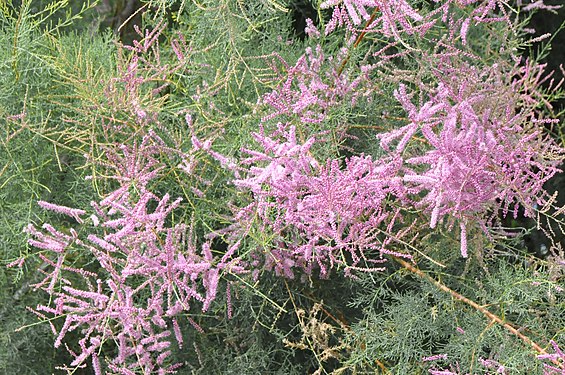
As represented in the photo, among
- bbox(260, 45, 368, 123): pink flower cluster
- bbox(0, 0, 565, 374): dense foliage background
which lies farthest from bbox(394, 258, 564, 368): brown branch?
bbox(260, 45, 368, 123): pink flower cluster

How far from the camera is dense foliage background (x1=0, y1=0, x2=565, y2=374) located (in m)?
1.08

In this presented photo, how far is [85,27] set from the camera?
70.3 inches

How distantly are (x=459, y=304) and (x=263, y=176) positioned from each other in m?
0.39

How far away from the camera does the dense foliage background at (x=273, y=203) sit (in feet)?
3.55

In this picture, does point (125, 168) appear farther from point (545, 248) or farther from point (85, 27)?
point (545, 248)

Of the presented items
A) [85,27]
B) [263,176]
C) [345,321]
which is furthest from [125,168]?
[85,27]

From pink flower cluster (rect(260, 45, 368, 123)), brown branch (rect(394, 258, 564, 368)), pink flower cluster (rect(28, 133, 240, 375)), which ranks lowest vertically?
brown branch (rect(394, 258, 564, 368))

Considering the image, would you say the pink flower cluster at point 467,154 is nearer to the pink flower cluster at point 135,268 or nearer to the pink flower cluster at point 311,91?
the pink flower cluster at point 311,91

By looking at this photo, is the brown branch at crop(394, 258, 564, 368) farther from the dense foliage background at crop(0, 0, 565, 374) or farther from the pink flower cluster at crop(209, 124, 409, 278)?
the pink flower cluster at crop(209, 124, 409, 278)

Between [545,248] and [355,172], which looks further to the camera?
[545,248]

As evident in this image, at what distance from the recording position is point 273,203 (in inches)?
43.3

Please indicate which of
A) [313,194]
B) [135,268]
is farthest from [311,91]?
[135,268]

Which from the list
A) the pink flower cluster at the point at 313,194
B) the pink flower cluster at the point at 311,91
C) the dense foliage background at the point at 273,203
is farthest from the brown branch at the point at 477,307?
the pink flower cluster at the point at 311,91

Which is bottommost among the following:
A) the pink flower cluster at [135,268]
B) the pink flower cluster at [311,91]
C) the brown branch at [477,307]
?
the brown branch at [477,307]
